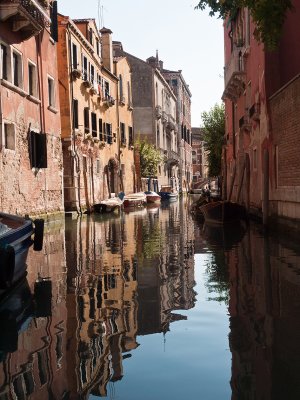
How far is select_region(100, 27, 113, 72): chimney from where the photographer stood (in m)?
32.6

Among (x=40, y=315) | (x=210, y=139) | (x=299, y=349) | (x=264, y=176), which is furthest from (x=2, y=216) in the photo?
(x=210, y=139)

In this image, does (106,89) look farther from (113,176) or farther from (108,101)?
(113,176)

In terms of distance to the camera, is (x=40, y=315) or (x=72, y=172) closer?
(x=40, y=315)

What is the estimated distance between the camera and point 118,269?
27.0ft

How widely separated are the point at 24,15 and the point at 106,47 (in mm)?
17614

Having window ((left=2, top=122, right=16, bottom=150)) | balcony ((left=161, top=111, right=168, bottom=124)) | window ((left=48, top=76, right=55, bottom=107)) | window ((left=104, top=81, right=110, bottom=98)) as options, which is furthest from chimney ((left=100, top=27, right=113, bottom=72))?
window ((left=2, top=122, right=16, bottom=150))

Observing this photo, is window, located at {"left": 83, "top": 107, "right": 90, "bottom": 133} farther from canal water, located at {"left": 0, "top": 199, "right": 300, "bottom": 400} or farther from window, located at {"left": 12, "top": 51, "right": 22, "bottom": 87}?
canal water, located at {"left": 0, "top": 199, "right": 300, "bottom": 400}

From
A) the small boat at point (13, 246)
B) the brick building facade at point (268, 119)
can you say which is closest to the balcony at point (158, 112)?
the brick building facade at point (268, 119)

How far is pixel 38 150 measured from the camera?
18375 millimetres

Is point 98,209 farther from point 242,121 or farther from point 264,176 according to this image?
point 264,176

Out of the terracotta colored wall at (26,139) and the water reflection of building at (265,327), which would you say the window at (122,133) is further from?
the water reflection of building at (265,327)

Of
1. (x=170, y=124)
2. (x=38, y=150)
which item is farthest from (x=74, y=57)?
(x=170, y=124)

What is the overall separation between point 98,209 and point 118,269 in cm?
1796

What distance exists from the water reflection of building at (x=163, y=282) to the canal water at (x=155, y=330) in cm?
1
